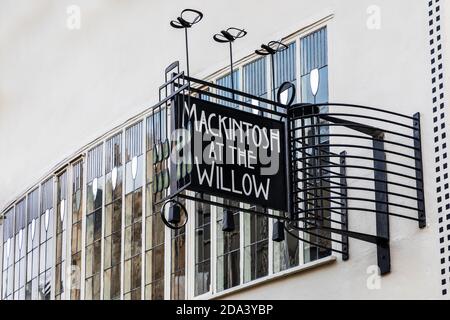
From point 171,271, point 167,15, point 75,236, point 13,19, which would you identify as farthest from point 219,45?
point 13,19

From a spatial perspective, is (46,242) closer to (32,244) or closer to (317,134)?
(32,244)

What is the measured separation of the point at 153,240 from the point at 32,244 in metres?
4.57

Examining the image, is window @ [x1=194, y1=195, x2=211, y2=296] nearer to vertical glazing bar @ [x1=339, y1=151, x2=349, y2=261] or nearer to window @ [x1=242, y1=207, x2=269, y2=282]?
window @ [x1=242, y1=207, x2=269, y2=282]

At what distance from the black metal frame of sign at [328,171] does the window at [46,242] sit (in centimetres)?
723

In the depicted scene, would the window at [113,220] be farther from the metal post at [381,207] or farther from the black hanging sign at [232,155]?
the black hanging sign at [232,155]

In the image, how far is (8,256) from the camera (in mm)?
26562

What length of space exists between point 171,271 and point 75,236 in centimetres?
334

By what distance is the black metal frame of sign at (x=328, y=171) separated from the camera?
16.1 meters

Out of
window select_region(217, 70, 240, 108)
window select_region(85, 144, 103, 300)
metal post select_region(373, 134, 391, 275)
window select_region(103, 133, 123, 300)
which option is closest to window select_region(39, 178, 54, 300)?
window select_region(85, 144, 103, 300)

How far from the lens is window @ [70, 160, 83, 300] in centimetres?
2362

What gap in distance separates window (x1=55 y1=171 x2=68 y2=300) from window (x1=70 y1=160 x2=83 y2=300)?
0.85ft

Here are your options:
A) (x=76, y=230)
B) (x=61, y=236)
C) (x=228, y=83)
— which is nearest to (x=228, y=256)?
(x=228, y=83)

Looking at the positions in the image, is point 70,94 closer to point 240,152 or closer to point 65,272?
point 65,272

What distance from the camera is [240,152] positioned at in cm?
1614
